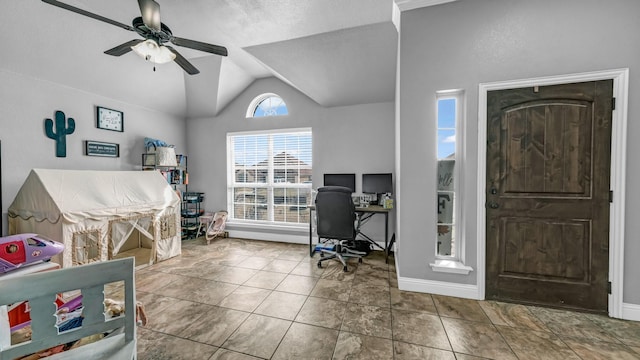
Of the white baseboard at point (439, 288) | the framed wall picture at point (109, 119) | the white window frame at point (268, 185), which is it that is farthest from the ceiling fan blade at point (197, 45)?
the white baseboard at point (439, 288)

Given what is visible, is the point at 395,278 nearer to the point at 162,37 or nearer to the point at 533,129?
the point at 533,129

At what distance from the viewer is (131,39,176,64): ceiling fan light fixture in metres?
1.88

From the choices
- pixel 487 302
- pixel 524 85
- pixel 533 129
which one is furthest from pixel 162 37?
pixel 487 302

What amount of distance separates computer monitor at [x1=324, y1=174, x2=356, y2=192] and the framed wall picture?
3593 millimetres

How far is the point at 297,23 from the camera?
8.18 feet

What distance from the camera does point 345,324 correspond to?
1.93 meters

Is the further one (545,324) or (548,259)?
(548,259)

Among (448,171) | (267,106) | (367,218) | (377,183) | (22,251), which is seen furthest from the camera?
(267,106)

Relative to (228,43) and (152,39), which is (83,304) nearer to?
(152,39)

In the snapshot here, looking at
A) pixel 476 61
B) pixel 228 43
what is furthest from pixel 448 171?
pixel 228 43

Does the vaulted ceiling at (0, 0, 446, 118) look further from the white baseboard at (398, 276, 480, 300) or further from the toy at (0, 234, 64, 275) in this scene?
the white baseboard at (398, 276, 480, 300)

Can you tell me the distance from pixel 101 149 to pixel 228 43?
265 centimetres

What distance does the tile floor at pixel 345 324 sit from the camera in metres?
1.62

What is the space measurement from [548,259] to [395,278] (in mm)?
1465
